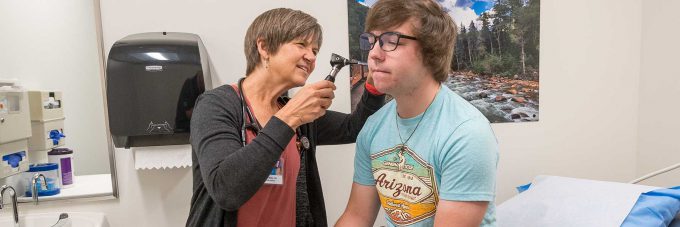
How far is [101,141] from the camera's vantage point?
1.56m

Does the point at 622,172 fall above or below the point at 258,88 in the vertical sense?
below

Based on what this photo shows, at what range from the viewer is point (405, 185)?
0.96 meters

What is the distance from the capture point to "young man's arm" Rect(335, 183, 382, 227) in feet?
3.63

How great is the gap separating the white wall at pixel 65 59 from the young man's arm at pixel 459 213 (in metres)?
1.31

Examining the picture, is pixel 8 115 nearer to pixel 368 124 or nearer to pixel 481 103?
pixel 368 124

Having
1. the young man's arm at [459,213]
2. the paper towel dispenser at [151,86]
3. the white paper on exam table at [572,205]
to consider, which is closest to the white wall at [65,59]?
the paper towel dispenser at [151,86]

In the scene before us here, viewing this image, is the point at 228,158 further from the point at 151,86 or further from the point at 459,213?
the point at 151,86

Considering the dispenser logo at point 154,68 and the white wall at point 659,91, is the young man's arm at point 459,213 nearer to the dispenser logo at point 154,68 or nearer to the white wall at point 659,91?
the dispenser logo at point 154,68

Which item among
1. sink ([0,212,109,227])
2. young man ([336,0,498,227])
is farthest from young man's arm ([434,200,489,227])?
sink ([0,212,109,227])

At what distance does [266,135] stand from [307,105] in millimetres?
122

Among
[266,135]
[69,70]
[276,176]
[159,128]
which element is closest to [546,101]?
[276,176]

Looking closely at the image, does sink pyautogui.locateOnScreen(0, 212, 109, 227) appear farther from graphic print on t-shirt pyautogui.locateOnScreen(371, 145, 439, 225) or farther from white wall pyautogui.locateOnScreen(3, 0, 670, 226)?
graphic print on t-shirt pyautogui.locateOnScreen(371, 145, 439, 225)

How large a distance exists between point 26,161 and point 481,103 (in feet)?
5.99

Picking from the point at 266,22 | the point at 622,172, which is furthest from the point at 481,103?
the point at 266,22
